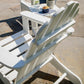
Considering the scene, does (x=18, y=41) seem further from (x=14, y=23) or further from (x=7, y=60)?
(x=14, y=23)

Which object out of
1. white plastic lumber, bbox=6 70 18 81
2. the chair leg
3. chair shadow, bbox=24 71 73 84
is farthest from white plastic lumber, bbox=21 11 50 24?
chair shadow, bbox=24 71 73 84

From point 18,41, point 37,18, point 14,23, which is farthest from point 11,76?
point 14,23

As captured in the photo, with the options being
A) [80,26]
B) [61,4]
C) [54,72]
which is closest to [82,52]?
[54,72]

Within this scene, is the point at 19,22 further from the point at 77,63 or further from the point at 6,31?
the point at 77,63

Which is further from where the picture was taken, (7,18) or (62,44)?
(7,18)

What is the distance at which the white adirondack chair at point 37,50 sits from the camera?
122 cm

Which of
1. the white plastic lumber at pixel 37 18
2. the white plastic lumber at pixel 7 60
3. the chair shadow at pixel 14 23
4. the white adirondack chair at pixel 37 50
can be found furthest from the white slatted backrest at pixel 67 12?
the chair shadow at pixel 14 23

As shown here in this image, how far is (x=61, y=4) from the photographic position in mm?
4781

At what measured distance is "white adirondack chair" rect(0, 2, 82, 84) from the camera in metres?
1.22

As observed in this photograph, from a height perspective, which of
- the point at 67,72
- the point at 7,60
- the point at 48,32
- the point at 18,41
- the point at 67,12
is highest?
the point at 67,12

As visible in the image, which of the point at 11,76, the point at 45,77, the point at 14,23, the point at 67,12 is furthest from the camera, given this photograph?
the point at 14,23

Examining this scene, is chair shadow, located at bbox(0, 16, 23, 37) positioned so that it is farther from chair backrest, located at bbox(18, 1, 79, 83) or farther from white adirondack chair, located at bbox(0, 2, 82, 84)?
chair backrest, located at bbox(18, 1, 79, 83)

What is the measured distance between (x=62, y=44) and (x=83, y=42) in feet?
1.37

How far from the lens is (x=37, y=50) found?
1.37 m
